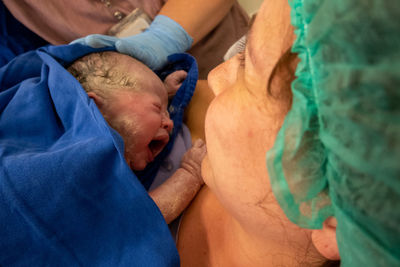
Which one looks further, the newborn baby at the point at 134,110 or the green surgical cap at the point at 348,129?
the newborn baby at the point at 134,110

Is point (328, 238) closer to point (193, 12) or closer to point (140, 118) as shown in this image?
point (140, 118)

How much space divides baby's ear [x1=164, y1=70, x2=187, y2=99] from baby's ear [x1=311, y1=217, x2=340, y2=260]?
37.3 inches

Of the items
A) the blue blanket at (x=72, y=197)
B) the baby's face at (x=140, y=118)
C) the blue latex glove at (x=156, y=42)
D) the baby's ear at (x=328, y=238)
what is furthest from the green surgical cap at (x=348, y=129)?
the blue latex glove at (x=156, y=42)

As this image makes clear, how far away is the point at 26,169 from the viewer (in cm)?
62

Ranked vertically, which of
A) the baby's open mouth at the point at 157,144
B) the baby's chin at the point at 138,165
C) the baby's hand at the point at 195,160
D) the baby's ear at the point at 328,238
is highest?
the baby's ear at the point at 328,238

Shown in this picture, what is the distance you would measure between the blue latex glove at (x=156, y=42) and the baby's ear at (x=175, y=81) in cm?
9

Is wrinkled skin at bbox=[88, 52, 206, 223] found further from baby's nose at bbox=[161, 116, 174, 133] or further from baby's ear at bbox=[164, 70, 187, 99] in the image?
baby's ear at bbox=[164, 70, 187, 99]

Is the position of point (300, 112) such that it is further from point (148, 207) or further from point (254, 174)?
point (148, 207)

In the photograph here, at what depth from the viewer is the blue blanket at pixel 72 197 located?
0.59m

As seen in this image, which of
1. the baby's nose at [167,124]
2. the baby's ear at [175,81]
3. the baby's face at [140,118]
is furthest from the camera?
the baby's ear at [175,81]

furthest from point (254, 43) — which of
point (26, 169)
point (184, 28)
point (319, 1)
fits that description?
point (184, 28)

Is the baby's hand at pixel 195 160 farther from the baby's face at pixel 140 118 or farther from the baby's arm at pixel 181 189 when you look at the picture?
the baby's face at pixel 140 118

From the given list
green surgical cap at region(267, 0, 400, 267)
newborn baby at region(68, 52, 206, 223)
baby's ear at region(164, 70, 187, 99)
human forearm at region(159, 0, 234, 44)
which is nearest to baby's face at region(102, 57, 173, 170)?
newborn baby at region(68, 52, 206, 223)

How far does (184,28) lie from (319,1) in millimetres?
1089
